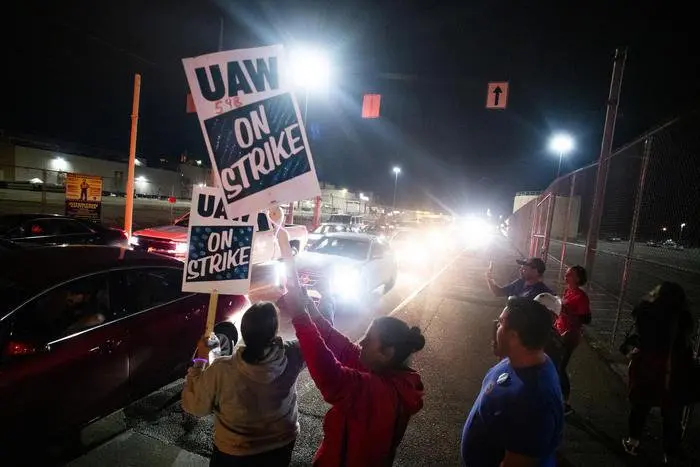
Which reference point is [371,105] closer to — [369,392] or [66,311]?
[66,311]

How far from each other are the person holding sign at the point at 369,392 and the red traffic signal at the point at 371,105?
12.8 metres

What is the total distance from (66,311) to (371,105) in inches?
480

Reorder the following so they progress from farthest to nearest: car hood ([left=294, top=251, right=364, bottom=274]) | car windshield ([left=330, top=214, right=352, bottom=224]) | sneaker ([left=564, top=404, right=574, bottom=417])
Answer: car windshield ([left=330, top=214, right=352, bottom=224]) < car hood ([left=294, top=251, right=364, bottom=274]) < sneaker ([left=564, top=404, right=574, bottom=417])

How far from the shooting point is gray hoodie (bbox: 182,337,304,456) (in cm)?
197

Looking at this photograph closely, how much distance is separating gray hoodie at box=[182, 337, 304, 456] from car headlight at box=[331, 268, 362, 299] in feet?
19.8

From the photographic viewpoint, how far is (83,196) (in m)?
13.5

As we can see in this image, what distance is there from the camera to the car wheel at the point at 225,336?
244cm

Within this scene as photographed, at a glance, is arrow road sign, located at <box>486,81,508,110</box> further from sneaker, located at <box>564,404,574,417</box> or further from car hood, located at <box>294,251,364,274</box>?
sneaker, located at <box>564,404,574,417</box>

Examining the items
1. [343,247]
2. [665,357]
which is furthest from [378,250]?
[665,357]

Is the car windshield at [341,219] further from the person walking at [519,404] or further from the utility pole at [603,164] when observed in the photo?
the person walking at [519,404]

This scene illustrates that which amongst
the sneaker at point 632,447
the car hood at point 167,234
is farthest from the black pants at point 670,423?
the car hood at point 167,234

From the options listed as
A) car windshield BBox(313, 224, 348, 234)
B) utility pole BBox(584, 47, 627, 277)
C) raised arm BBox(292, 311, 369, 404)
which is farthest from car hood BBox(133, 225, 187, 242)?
utility pole BBox(584, 47, 627, 277)

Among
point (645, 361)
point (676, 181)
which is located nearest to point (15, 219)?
point (645, 361)

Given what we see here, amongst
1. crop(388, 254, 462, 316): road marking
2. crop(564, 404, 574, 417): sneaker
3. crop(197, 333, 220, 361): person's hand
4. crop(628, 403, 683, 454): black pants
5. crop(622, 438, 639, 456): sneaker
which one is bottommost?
crop(388, 254, 462, 316): road marking
